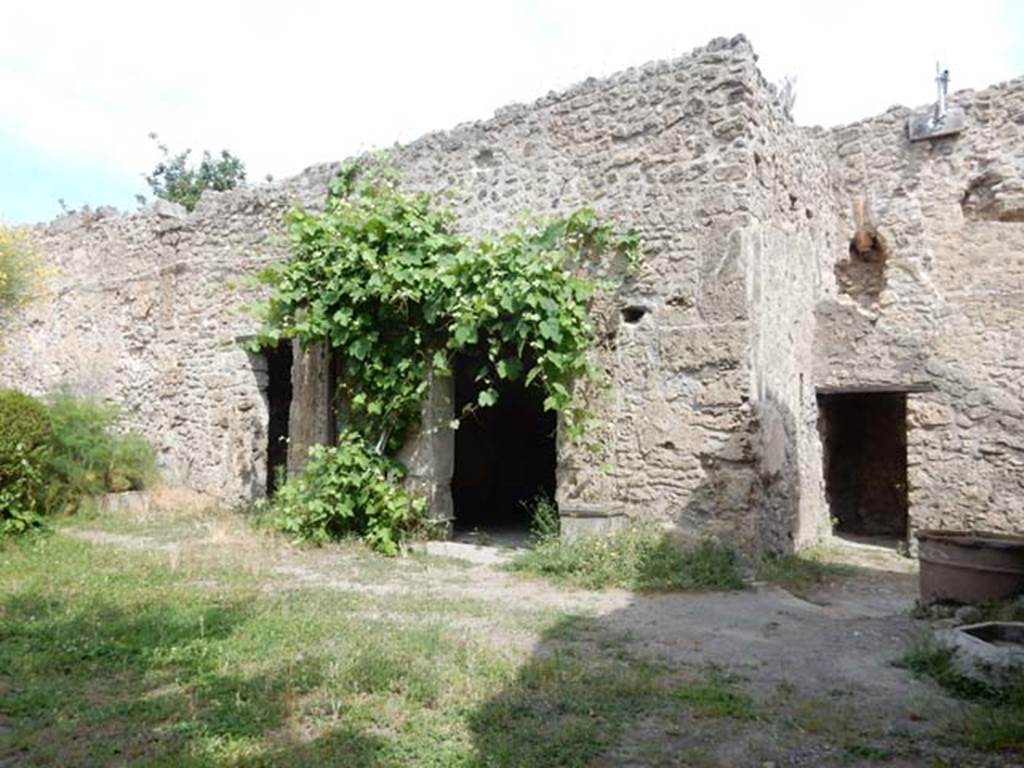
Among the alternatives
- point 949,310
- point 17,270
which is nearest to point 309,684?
point 949,310

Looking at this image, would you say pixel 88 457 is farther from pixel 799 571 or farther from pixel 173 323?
pixel 799 571

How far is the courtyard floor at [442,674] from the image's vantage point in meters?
3.13

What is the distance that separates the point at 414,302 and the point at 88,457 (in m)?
4.20

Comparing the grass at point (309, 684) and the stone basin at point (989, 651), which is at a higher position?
the stone basin at point (989, 651)

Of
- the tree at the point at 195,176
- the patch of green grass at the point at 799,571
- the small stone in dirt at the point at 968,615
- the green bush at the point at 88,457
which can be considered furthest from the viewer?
the tree at the point at 195,176

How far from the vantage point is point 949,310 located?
26.7ft

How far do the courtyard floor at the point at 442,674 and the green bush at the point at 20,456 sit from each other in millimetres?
1197

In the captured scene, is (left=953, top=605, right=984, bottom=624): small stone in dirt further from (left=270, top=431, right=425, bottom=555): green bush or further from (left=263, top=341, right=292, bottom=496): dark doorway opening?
(left=263, top=341, right=292, bottom=496): dark doorway opening

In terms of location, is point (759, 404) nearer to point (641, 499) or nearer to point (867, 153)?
point (641, 499)

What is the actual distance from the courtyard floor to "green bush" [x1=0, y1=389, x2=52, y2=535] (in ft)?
3.93

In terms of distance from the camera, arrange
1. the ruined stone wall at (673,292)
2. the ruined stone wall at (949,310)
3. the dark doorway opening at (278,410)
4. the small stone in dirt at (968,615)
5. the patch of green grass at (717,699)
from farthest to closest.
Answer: the dark doorway opening at (278,410) → the ruined stone wall at (949,310) → the ruined stone wall at (673,292) → the small stone in dirt at (968,615) → the patch of green grass at (717,699)

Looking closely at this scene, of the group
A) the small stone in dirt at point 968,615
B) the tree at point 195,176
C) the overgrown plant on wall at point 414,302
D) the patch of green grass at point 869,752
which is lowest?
the patch of green grass at point 869,752

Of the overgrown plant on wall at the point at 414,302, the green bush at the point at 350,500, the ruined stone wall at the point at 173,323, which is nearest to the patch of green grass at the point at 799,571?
the overgrown plant on wall at the point at 414,302

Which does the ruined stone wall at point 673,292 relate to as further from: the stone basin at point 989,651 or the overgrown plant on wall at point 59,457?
the overgrown plant on wall at point 59,457
